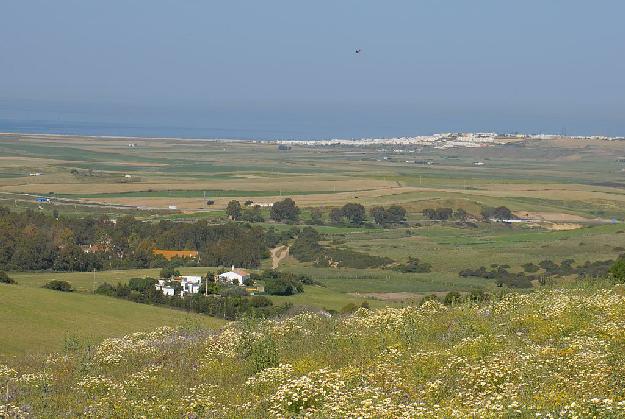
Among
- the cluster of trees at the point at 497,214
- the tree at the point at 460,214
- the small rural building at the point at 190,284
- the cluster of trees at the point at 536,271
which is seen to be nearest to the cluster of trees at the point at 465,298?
the small rural building at the point at 190,284

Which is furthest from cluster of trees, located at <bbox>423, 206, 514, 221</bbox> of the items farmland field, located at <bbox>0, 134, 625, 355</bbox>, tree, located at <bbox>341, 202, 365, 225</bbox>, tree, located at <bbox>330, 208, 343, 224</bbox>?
tree, located at <bbox>330, 208, 343, 224</bbox>

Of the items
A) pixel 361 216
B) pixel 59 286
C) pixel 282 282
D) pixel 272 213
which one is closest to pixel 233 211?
pixel 272 213

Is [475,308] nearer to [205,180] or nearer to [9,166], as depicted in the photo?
[205,180]

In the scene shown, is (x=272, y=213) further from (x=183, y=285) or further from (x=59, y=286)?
(x=59, y=286)

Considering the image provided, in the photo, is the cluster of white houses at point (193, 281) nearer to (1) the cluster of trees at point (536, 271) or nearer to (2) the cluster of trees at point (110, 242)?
(2) the cluster of trees at point (110, 242)

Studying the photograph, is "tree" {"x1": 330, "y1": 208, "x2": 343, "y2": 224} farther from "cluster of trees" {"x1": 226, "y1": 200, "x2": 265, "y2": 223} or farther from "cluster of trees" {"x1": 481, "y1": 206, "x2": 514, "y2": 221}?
"cluster of trees" {"x1": 481, "y1": 206, "x2": 514, "y2": 221}

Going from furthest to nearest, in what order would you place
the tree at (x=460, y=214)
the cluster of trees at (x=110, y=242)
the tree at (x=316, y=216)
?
the tree at (x=460, y=214) → the tree at (x=316, y=216) → the cluster of trees at (x=110, y=242)
